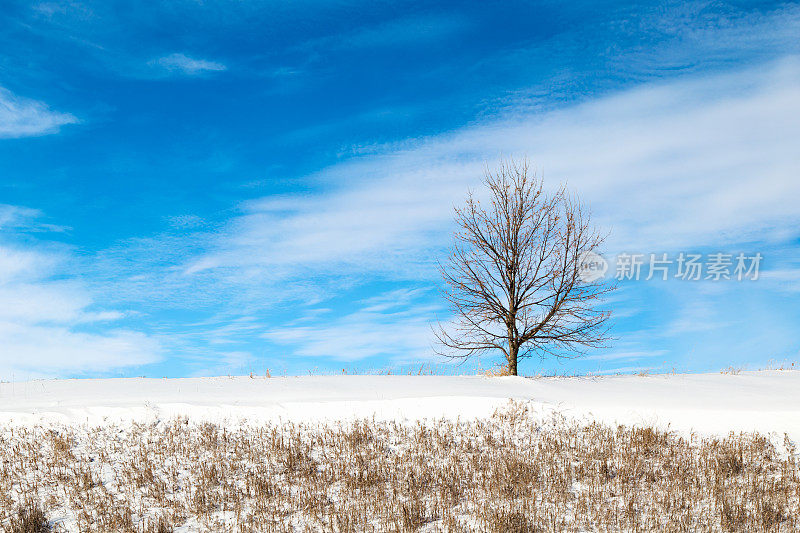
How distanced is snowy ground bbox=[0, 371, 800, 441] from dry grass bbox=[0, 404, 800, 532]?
25.3 inches

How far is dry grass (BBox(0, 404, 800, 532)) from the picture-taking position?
9250 mm

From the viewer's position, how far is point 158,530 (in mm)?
9117

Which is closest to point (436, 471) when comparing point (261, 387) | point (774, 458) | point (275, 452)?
point (275, 452)

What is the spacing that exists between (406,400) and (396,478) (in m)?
4.16

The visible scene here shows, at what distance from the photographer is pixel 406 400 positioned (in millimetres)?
14797

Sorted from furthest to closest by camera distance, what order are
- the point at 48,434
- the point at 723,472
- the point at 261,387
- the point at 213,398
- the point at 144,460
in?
the point at 261,387
the point at 213,398
the point at 48,434
the point at 144,460
the point at 723,472

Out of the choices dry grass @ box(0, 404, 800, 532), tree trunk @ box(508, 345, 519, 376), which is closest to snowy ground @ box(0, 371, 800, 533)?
dry grass @ box(0, 404, 800, 532)

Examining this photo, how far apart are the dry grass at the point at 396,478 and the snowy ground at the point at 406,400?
2.11 ft

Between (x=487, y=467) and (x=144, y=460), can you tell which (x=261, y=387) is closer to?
(x=144, y=460)

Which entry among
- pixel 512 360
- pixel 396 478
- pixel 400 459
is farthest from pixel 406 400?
pixel 512 360

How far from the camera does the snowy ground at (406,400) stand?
13992mm

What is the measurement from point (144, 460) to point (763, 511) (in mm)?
10751

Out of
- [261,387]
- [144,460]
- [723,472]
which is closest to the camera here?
[723,472]

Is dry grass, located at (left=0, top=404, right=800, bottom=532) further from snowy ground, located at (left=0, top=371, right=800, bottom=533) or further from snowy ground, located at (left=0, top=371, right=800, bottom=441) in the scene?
snowy ground, located at (left=0, top=371, right=800, bottom=441)
